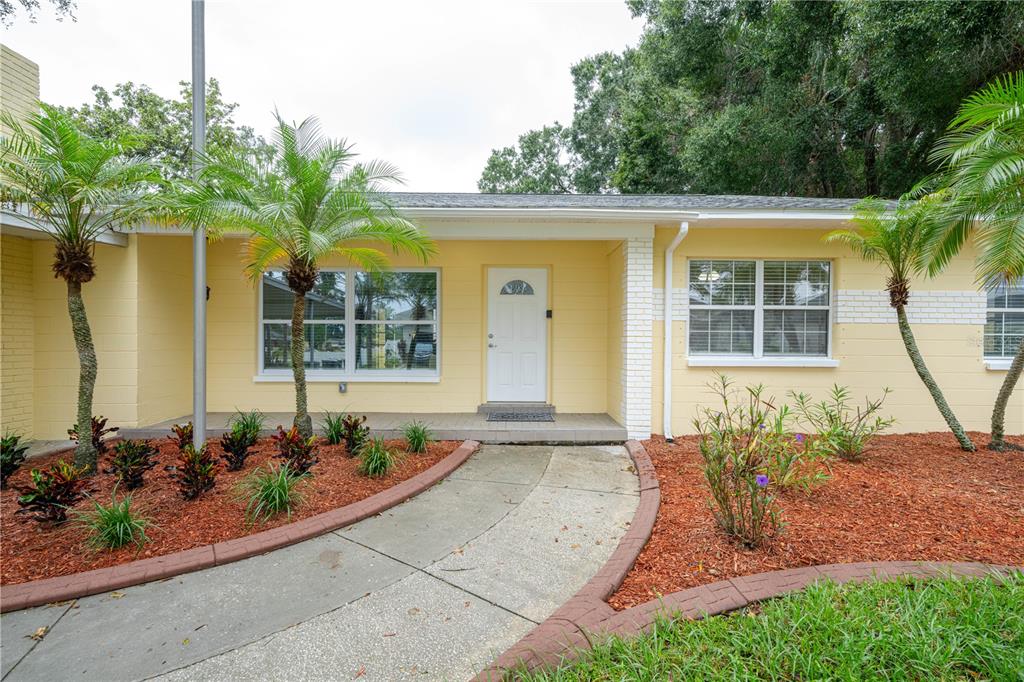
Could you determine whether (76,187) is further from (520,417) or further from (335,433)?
(520,417)

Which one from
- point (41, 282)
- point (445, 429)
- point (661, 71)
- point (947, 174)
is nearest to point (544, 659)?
point (445, 429)

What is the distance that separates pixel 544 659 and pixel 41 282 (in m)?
7.77

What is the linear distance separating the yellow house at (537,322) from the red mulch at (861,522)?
1.78 m

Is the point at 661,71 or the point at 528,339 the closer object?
the point at 528,339

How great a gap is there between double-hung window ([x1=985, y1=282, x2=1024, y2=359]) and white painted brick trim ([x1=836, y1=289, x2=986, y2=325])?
30 centimetres

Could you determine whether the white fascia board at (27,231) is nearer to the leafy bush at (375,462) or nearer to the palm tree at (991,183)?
the leafy bush at (375,462)

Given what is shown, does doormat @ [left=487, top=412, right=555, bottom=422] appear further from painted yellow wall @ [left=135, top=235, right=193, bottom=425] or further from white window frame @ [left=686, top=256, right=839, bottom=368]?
painted yellow wall @ [left=135, top=235, right=193, bottom=425]

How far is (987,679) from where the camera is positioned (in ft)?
6.08

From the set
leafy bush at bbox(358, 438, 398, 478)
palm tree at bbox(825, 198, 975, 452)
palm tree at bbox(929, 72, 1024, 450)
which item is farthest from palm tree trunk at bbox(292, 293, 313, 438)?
palm tree at bbox(929, 72, 1024, 450)

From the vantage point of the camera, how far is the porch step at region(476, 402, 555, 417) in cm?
689

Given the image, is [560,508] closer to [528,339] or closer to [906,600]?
[906,600]

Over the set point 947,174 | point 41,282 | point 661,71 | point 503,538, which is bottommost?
point 503,538

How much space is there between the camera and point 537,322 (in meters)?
7.30

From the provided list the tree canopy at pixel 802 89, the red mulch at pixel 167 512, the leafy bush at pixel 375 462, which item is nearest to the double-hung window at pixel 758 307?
the red mulch at pixel 167 512
